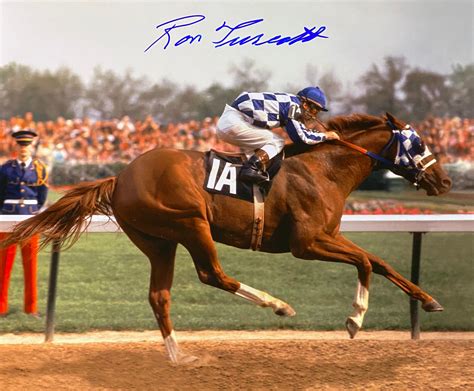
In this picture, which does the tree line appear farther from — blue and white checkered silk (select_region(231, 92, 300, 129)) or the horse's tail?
the horse's tail

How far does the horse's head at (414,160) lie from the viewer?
4996 mm

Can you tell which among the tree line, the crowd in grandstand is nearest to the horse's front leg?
the tree line

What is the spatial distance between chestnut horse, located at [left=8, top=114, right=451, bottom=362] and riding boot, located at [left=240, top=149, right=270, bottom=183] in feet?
0.42

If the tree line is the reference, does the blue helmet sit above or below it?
below

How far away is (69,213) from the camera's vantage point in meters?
4.84

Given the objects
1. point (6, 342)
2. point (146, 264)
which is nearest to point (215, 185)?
point (6, 342)

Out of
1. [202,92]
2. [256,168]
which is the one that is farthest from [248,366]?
[202,92]

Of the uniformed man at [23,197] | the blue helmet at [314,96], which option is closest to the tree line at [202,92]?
the uniformed man at [23,197]

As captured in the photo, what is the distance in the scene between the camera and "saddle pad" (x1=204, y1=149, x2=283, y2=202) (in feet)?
15.4

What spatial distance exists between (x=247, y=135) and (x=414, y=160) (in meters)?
1.09

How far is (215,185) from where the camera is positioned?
470 centimetres

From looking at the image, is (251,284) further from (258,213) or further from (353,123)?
(258,213)

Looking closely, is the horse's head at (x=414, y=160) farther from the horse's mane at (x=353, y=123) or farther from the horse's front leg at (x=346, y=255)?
the horse's front leg at (x=346, y=255)

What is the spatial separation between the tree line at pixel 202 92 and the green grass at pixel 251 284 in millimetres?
1917
